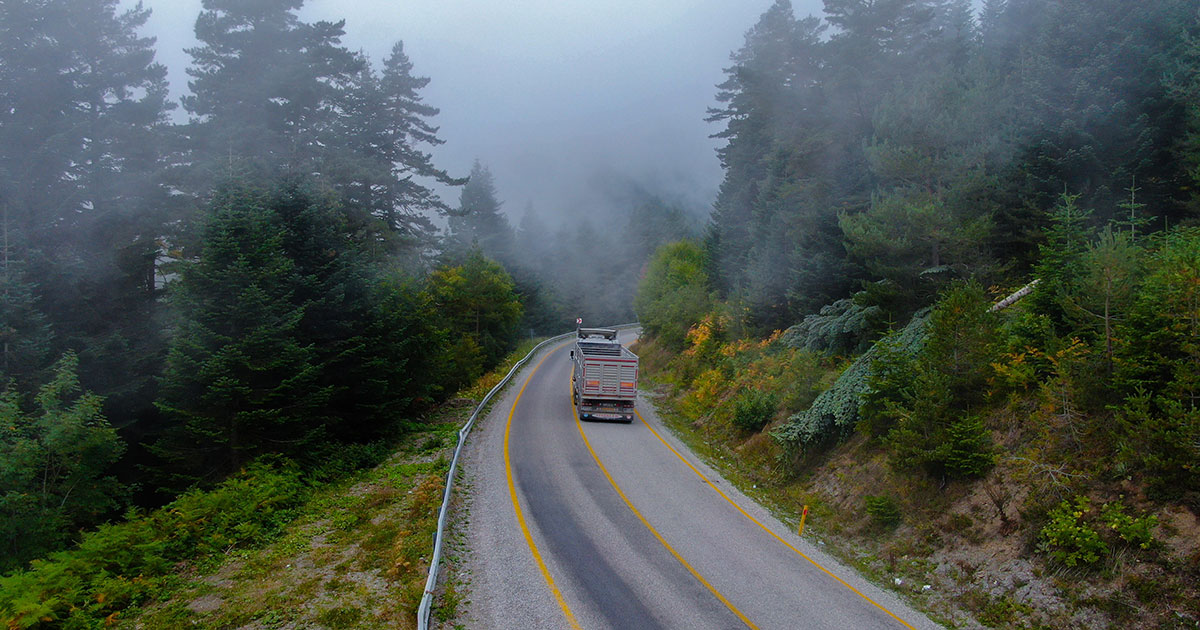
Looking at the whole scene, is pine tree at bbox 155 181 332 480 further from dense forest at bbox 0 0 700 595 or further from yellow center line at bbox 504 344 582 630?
yellow center line at bbox 504 344 582 630

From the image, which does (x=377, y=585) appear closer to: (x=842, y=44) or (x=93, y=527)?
(x=93, y=527)

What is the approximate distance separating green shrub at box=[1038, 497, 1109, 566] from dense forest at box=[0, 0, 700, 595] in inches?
729

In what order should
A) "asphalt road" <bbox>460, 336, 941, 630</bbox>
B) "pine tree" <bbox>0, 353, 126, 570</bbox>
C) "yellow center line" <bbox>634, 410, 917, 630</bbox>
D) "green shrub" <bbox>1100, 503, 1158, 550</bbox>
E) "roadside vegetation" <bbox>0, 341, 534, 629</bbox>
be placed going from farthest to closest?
1. "pine tree" <bbox>0, 353, 126, 570</bbox>
2. "yellow center line" <bbox>634, 410, 917, 630</bbox>
3. "asphalt road" <bbox>460, 336, 941, 630</bbox>
4. "roadside vegetation" <bbox>0, 341, 534, 629</bbox>
5. "green shrub" <bbox>1100, 503, 1158, 550</bbox>

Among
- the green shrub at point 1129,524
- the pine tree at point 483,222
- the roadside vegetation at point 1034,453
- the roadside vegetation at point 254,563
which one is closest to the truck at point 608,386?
the roadside vegetation at point 1034,453

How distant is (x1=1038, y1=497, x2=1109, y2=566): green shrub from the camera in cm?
943

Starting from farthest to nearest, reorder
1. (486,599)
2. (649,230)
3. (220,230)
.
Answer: (649,230) < (220,230) < (486,599)

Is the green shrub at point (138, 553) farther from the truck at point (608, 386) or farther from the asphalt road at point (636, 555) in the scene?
the truck at point (608, 386)

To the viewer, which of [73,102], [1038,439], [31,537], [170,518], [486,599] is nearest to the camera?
[486,599]

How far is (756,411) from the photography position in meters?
21.9

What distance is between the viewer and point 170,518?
13219 millimetres

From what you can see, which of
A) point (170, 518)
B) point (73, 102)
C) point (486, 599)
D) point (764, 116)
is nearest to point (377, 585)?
point (486, 599)

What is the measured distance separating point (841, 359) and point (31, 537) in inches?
918

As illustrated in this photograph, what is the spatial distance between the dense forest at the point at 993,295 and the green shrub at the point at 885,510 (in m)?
0.07

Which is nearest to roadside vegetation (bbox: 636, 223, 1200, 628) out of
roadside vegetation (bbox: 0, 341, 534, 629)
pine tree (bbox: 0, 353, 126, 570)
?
roadside vegetation (bbox: 0, 341, 534, 629)
